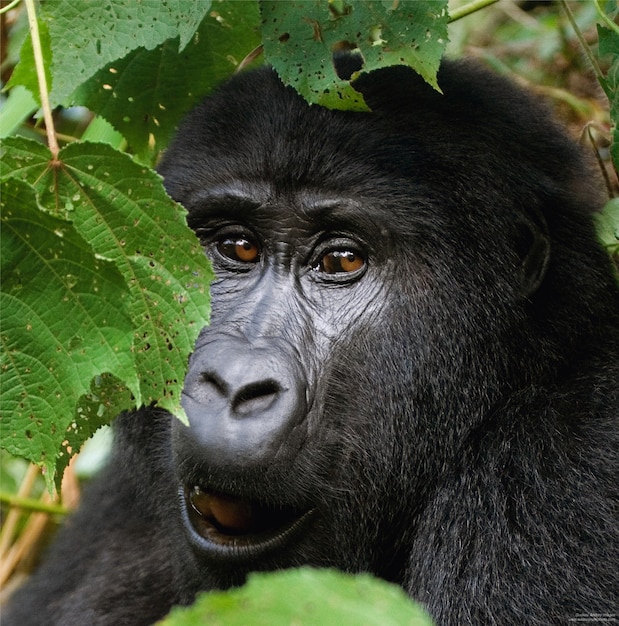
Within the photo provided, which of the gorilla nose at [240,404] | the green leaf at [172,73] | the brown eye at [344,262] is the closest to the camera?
the gorilla nose at [240,404]

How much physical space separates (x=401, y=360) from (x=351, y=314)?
193 mm

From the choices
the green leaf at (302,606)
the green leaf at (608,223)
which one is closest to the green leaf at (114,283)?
the green leaf at (302,606)

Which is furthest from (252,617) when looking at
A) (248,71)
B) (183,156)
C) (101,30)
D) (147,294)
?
(248,71)

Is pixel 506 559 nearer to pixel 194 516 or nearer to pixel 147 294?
pixel 194 516

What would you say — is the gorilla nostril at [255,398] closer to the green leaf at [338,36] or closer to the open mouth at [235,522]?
the open mouth at [235,522]

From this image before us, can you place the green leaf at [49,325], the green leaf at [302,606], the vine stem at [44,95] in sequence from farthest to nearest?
the vine stem at [44,95] < the green leaf at [49,325] < the green leaf at [302,606]

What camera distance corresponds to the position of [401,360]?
2.62 m

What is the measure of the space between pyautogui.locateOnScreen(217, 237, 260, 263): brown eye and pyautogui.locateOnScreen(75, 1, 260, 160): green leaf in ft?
2.16

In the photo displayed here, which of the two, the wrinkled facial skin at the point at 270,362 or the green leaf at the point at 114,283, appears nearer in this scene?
the green leaf at the point at 114,283

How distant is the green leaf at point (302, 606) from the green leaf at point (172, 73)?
2.43 meters

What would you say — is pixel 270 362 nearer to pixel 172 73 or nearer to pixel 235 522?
pixel 235 522

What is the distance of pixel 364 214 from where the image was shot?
2.66 meters

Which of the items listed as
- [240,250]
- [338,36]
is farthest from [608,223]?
[240,250]

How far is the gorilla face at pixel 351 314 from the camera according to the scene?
2480 millimetres
